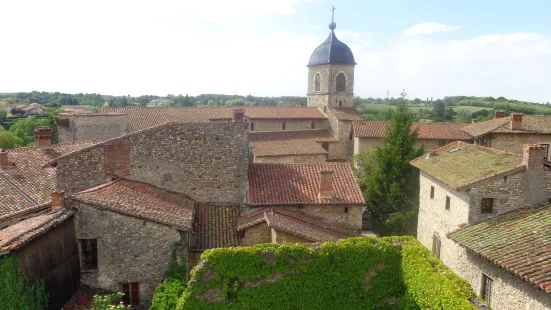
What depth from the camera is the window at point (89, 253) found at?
14.5 metres

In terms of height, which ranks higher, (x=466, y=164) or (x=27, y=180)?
(x=466, y=164)

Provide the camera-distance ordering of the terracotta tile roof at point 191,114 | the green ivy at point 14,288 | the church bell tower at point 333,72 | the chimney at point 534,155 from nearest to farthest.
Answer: the green ivy at point 14,288 < the chimney at point 534,155 < the terracotta tile roof at point 191,114 < the church bell tower at point 333,72

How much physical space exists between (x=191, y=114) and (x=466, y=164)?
2714 centimetres

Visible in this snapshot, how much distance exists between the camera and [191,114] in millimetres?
39062

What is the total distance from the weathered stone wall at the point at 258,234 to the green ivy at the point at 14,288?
756cm

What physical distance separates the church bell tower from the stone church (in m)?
28.1

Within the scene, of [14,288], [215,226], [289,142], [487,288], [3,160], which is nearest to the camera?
[14,288]

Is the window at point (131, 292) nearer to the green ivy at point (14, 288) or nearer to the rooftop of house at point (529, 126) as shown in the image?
the green ivy at point (14, 288)

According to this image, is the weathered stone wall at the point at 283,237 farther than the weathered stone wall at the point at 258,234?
No

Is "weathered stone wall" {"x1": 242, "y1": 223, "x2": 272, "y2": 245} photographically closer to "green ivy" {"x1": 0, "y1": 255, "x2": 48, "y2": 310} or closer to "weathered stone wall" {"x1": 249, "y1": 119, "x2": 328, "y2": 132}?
"green ivy" {"x1": 0, "y1": 255, "x2": 48, "y2": 310}

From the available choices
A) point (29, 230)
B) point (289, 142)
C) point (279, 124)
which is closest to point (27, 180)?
point (29, 230)

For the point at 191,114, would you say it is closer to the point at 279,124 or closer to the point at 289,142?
the point at 289,142

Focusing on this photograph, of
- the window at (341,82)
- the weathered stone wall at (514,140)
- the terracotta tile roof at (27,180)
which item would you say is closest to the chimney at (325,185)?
the terracotta tile roof at (27,180)

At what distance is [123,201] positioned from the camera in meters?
15.0
